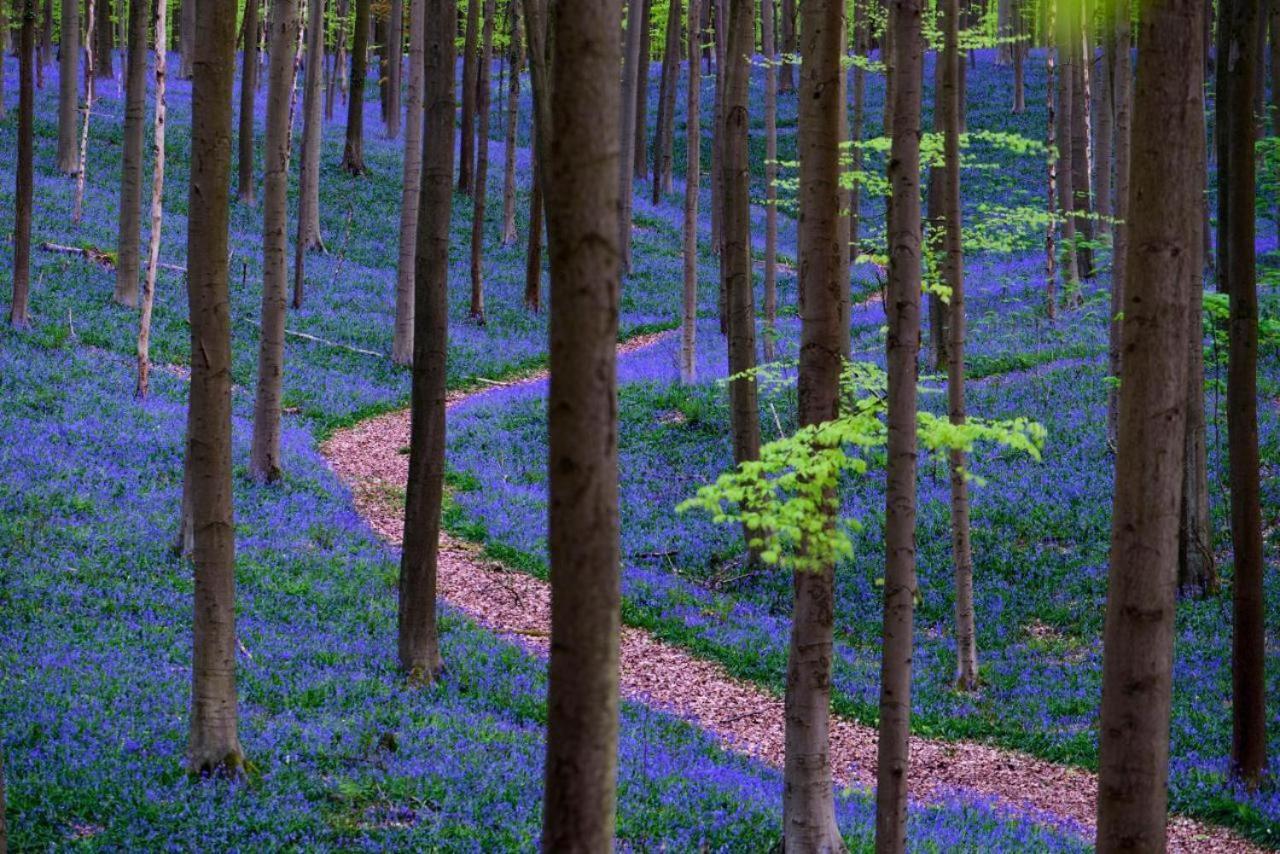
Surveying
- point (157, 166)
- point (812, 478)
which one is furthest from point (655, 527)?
point (812, 478)

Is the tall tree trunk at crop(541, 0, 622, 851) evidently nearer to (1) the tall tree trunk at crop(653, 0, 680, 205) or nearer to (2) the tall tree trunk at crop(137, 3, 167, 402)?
(2) the tall tree trunk at crop(137, 3, 167, 402)

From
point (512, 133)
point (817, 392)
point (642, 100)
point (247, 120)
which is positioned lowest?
point (817, 392)

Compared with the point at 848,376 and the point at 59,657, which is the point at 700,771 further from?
the point at 59,657

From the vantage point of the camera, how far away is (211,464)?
25.1 ft

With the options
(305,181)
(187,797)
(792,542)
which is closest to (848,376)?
(792,542)

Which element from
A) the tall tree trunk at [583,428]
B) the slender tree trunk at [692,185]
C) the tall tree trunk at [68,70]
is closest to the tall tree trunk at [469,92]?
the slender tree trunk at [692,185]

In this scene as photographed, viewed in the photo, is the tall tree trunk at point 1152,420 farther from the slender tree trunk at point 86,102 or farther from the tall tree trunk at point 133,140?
the tall tree trunk at point 133,140

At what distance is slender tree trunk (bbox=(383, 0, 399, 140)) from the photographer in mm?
37688

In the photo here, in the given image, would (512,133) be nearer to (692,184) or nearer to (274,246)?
(692,184)

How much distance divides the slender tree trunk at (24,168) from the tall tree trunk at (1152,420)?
17146 millimetres

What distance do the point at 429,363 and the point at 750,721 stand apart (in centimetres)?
496

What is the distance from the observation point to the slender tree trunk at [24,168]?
17.5m

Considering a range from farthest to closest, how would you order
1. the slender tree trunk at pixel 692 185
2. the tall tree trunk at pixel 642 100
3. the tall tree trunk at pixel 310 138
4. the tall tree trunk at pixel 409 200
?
1. the tall tree trunk at pixel 642 100
2. the tall tree trunk at pixel 310 138
3. the tall tree trunk at pixel 409 200
4. the slender tree trunk at pixel 692 185

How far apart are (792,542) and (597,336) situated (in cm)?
327
